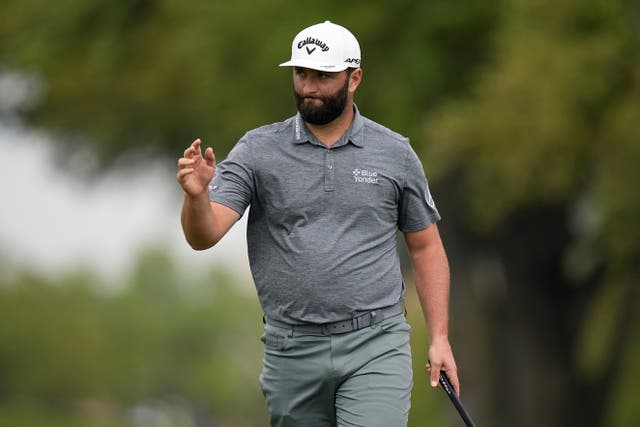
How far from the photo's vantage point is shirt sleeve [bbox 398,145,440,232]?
7152 mm

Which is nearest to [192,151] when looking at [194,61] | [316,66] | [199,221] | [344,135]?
[199,221]

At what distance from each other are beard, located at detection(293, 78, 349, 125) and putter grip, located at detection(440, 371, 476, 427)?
4.00 ft

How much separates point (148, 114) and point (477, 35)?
632 centimetres

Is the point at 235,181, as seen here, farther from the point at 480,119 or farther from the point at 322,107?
the point at 480,119

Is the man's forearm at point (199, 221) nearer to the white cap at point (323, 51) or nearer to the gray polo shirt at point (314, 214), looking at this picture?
the gray polo shirt at point (314, 214)

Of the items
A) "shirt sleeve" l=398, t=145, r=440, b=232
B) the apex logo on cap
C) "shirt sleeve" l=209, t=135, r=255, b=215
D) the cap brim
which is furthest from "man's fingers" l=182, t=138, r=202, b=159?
"shirt sleeve" l=398, t=145, r=440, b=232

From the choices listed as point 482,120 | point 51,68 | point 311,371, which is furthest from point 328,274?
point 51,68

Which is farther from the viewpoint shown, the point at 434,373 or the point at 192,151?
the point at 434,373

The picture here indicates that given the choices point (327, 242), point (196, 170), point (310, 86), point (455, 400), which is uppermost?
point (310, 86)

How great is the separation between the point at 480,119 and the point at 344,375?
11.0 metres

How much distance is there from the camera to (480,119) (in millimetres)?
17766

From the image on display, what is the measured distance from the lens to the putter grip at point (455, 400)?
698 cm

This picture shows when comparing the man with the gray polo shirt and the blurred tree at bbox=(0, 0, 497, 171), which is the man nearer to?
the gray polo shirt

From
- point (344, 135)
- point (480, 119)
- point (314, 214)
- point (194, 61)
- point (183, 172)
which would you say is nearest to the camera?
point (183, 172)
